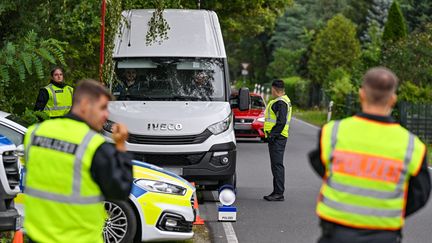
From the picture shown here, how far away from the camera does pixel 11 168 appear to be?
9250 millimetres

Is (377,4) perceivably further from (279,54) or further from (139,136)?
(139,136)

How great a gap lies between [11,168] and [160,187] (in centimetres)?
151

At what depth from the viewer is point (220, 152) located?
43.4ft


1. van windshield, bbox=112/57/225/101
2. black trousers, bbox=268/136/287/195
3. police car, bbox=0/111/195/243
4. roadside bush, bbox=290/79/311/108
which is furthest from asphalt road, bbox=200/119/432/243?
roadside bush, bbox=290/79/311/108

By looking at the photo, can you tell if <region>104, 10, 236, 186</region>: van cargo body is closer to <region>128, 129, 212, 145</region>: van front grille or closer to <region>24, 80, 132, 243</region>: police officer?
<region>128, 129, 212, 145</region>: van front grille

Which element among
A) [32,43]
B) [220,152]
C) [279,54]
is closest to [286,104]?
[220,152]

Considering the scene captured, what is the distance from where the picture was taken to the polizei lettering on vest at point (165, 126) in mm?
13070

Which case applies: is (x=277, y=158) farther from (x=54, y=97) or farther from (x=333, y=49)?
(x=333, y=49)

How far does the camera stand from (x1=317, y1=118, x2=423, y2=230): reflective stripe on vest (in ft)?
17.3

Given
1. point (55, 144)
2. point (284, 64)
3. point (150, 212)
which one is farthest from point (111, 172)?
point (284, 64)

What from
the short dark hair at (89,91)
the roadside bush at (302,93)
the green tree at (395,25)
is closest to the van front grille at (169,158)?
the short dark hair at (89,91)

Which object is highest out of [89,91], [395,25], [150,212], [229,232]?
[89,91]

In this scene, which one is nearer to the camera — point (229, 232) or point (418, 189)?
point (418, 189)

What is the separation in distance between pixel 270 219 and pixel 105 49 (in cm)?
361
